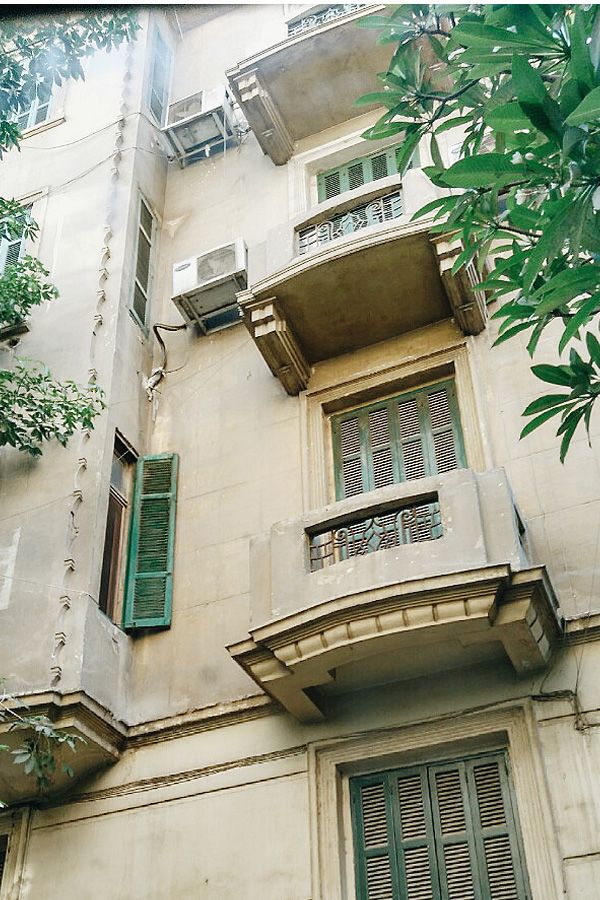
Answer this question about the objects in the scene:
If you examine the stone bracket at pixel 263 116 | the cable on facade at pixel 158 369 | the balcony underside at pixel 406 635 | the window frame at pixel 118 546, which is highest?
the stone bracket at pixel 263 116

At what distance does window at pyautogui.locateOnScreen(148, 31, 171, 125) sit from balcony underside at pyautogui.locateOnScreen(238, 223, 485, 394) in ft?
16.6

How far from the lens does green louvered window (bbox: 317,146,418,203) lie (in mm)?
11328

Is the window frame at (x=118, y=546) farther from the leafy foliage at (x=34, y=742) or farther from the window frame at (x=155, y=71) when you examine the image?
the window frame at (x=155, y=71)

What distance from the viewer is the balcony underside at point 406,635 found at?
655cm

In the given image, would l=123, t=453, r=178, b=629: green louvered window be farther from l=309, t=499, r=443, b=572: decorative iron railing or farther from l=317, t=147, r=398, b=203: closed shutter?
l=317, t=147, r=398, b=203: closed shutter

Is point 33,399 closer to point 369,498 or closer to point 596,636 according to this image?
point 369,498

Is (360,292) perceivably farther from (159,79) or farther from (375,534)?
(159,79)

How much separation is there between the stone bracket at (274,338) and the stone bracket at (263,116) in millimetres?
3228

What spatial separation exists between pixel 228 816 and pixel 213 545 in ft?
8.26

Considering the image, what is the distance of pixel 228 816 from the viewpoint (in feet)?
24.2

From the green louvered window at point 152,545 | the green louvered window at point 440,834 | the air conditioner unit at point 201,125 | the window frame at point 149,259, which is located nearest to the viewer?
the green louvered window at point 440,834

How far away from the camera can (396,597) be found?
22.0ft

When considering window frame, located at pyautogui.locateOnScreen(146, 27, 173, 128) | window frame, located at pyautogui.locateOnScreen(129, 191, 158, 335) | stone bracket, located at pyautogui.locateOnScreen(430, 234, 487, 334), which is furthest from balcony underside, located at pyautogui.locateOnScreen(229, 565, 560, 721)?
window frame, located at pyautogui.locateOnScreen(146, 27, 173, 128)

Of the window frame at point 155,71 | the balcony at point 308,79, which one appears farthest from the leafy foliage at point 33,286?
the window frame at point 155,71
